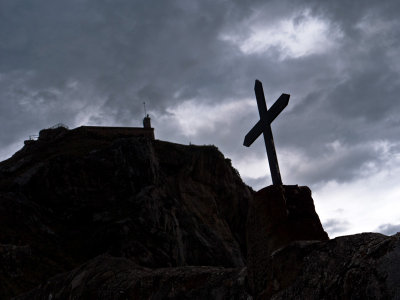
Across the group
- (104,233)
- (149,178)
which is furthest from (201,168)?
(104,233)

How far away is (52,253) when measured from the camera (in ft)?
56.0

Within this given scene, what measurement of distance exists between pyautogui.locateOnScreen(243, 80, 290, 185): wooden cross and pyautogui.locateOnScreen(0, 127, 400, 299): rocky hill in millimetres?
303

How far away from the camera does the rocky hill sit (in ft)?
7.49

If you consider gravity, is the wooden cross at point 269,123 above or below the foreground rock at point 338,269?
above

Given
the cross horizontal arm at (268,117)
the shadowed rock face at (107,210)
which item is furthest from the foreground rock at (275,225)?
the shadowed rock face at (107,210)

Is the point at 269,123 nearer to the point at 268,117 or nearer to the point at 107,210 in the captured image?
the point at 268,117

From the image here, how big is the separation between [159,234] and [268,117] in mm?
17082

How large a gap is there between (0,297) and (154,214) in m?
11.5

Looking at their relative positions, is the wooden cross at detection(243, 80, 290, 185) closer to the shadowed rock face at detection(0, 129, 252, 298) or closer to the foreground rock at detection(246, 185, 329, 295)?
the foreground rock at detection(246, 185, 329, 295)

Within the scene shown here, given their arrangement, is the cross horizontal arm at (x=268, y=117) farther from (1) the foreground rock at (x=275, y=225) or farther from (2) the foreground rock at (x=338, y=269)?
(2) the foreground rock at (x=338, y=269)

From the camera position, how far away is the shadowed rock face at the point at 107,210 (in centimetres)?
1750

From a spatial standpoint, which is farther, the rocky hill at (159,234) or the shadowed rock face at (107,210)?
the shadowed rock face at (107,210)

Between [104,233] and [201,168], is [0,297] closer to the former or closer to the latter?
[104,233]

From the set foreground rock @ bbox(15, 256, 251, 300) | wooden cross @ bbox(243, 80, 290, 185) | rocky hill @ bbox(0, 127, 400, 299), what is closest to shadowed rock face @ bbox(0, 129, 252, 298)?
rocky hill @ bbox(0, 127, 400, 299)
